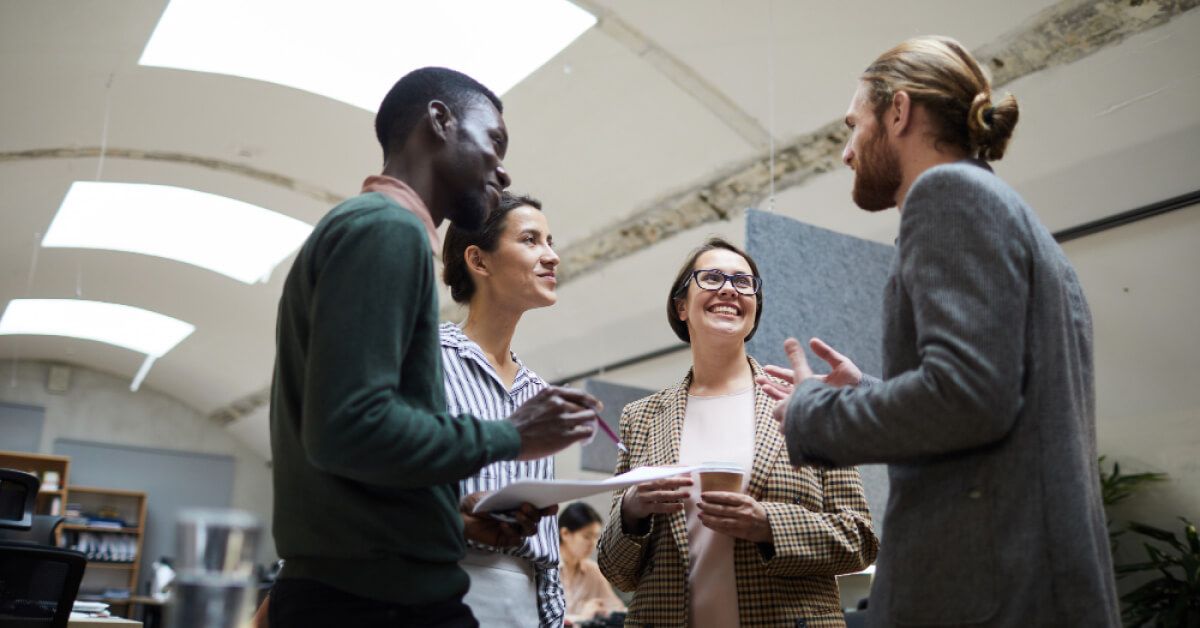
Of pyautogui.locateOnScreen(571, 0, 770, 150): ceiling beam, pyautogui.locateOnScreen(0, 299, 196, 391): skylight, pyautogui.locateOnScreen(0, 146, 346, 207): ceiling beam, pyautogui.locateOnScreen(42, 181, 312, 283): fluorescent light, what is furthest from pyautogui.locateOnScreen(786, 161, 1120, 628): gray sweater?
pyautogui.locateOnScreen(0, 299, 196, 391): skylight

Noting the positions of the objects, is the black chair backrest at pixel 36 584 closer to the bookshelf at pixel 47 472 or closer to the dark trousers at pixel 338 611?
the dark trousers at pixel 338 611

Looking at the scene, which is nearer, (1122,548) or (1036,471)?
(1036,471)

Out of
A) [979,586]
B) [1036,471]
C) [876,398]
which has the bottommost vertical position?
[979,586]

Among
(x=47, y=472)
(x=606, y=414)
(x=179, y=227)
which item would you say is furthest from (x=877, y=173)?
(x=47, y=472)

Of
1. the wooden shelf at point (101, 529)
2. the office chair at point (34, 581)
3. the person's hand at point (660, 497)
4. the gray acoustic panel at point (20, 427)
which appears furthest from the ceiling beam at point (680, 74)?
the gray acoustic panel at point (20, 427)

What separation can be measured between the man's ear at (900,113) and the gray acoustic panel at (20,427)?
505 inches

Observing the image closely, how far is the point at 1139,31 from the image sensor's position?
376 cm

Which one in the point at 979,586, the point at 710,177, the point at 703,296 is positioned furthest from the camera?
the point at 710,177

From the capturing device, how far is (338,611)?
1.20 meters

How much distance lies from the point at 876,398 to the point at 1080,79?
3.29 m

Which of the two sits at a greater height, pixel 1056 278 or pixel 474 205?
Result: pixel 474 205

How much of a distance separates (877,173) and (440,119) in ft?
2.18

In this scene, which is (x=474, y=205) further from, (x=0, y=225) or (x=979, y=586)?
(x=0, y=225)

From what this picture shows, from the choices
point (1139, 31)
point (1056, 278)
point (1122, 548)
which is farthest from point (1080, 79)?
point (1056, 278)
